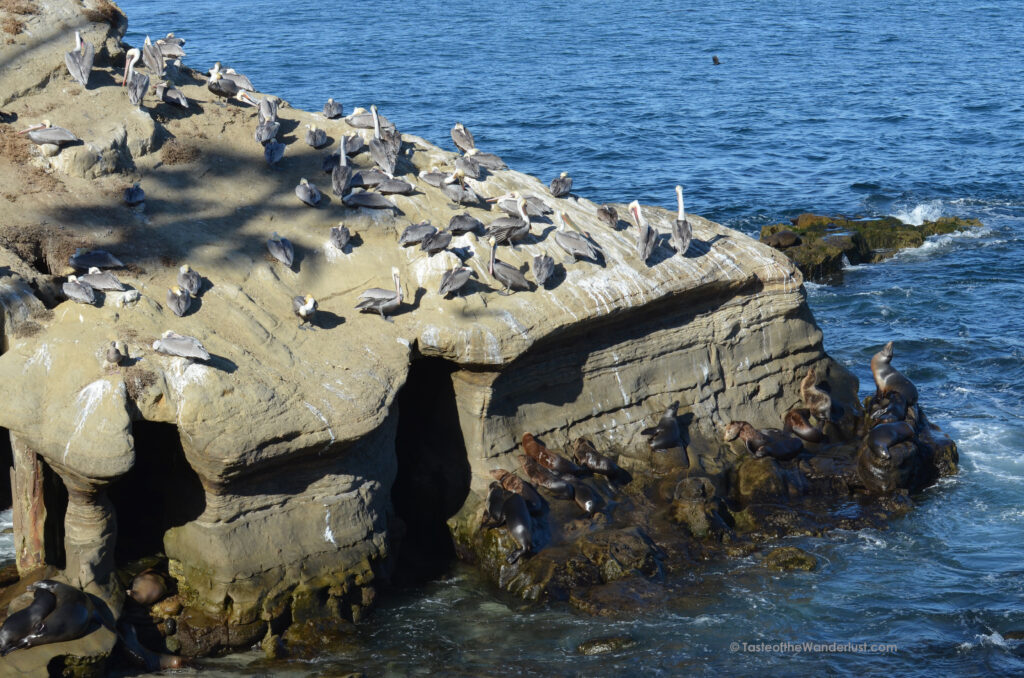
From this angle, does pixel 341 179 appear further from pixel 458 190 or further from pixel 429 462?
pixel 429 462

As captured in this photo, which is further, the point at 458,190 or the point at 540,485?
the point at 458,190

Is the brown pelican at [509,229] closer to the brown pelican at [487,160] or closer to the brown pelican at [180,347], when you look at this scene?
the brown pelican at [487,160]

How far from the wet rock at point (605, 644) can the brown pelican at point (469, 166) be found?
7.88 meters

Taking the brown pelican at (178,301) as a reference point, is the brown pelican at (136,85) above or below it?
above

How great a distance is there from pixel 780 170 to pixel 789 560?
2411 cm

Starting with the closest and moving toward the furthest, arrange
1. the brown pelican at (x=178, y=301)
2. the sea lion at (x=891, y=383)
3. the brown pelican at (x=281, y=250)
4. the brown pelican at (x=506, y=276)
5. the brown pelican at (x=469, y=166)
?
1. the brown pelican at (x=178, y=301)
2. the brown pelican at (x=281, y=250)
3. the brown pelican at (x=506, y=276)
4. the brown pelican at (x=469, y=166)
5. the sea lion at (x=891, y=383)

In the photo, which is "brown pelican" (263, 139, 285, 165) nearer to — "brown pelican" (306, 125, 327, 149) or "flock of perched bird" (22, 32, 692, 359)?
"flock of perched bird" (22, 32, 692, 359)

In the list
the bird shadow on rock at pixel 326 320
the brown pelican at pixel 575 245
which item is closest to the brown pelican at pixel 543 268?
the brown pelican at pixel 575 245

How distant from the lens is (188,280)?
15.2 m

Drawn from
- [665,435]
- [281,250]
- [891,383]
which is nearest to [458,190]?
[281,250]

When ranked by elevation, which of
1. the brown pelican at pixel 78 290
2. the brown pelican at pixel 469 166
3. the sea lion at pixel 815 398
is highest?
the brown pelican at pixel 469 166

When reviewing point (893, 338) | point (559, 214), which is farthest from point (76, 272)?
point (893, 338)

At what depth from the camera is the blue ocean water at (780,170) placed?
14.6 m

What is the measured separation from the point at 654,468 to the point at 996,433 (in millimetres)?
6963
